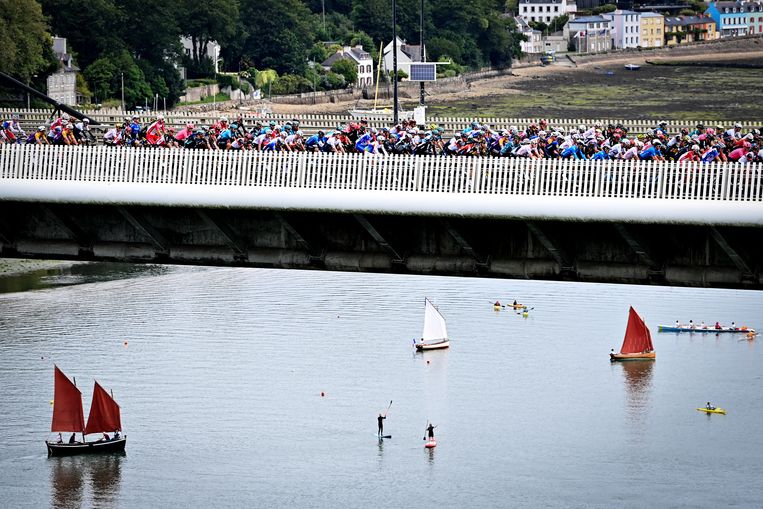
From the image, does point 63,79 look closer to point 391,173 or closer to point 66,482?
point 66,482

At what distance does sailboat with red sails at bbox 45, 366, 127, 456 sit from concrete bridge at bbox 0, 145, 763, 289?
2307cm

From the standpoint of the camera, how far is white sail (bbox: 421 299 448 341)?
85925 mm

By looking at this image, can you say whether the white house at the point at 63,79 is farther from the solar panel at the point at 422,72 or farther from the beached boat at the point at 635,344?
the beached boat at the point at 635,344

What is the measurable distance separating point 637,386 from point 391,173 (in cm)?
3964

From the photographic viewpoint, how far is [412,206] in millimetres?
42469

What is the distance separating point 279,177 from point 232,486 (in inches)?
900

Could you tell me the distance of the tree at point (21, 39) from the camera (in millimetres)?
132125

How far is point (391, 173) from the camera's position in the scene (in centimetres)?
4375

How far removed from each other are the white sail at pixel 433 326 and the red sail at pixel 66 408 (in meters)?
22.5

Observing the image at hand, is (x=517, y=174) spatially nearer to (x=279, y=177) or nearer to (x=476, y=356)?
(x=279, y=177)

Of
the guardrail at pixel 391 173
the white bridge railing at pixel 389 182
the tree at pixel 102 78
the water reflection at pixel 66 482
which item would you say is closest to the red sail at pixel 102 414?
the water reflection at pixel 66 482

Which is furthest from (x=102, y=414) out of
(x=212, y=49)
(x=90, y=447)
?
(x=212, y=49)

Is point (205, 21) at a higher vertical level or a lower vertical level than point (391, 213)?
higher

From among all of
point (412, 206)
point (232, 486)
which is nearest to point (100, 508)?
point (232, 486)
